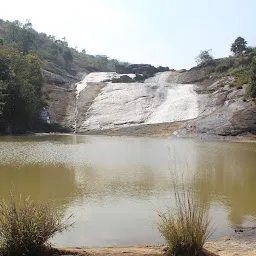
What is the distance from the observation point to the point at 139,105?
161 ft

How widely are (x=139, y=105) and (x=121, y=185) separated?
35.7 metres

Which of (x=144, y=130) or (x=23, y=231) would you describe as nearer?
(x=23, y=231)

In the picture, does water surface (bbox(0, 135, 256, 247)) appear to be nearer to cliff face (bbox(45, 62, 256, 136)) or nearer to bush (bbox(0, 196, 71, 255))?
bush (bbox(0, 196, 71, 255))

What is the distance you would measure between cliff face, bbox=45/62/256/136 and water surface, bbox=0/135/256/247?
1488 cm

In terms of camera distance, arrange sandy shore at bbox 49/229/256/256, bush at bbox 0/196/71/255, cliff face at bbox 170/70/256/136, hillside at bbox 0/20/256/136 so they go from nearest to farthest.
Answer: bush at bbox 0/196/71/255 < sandy shore at bbox 49/229/256/256 < cliff face at bbox 170/70/256/136 < hillside at bbox 0/20/256/136

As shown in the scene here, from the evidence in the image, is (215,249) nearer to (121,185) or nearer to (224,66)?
(121,185)

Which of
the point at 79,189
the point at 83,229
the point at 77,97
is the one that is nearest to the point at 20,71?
the point at 77,97

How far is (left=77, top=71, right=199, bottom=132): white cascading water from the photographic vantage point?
4450 cm

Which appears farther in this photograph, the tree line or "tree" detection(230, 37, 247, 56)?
"tree" detection(230, 37, 247, 56)

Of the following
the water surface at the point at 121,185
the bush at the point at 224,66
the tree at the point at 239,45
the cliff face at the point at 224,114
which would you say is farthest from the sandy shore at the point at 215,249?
the tree at the point at 239,45

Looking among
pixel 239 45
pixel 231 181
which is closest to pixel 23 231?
pixel 231 181

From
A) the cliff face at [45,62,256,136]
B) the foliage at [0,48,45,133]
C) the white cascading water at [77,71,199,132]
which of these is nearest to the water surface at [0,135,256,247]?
the cliff face at [45,62,256,136]

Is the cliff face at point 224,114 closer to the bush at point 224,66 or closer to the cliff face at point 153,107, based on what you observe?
the cliff face at point 153,107

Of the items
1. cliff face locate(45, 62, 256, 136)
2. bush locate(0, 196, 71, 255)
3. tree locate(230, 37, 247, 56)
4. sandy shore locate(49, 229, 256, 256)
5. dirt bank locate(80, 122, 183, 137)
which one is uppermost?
tree locate(230, 37, 247, 56)
